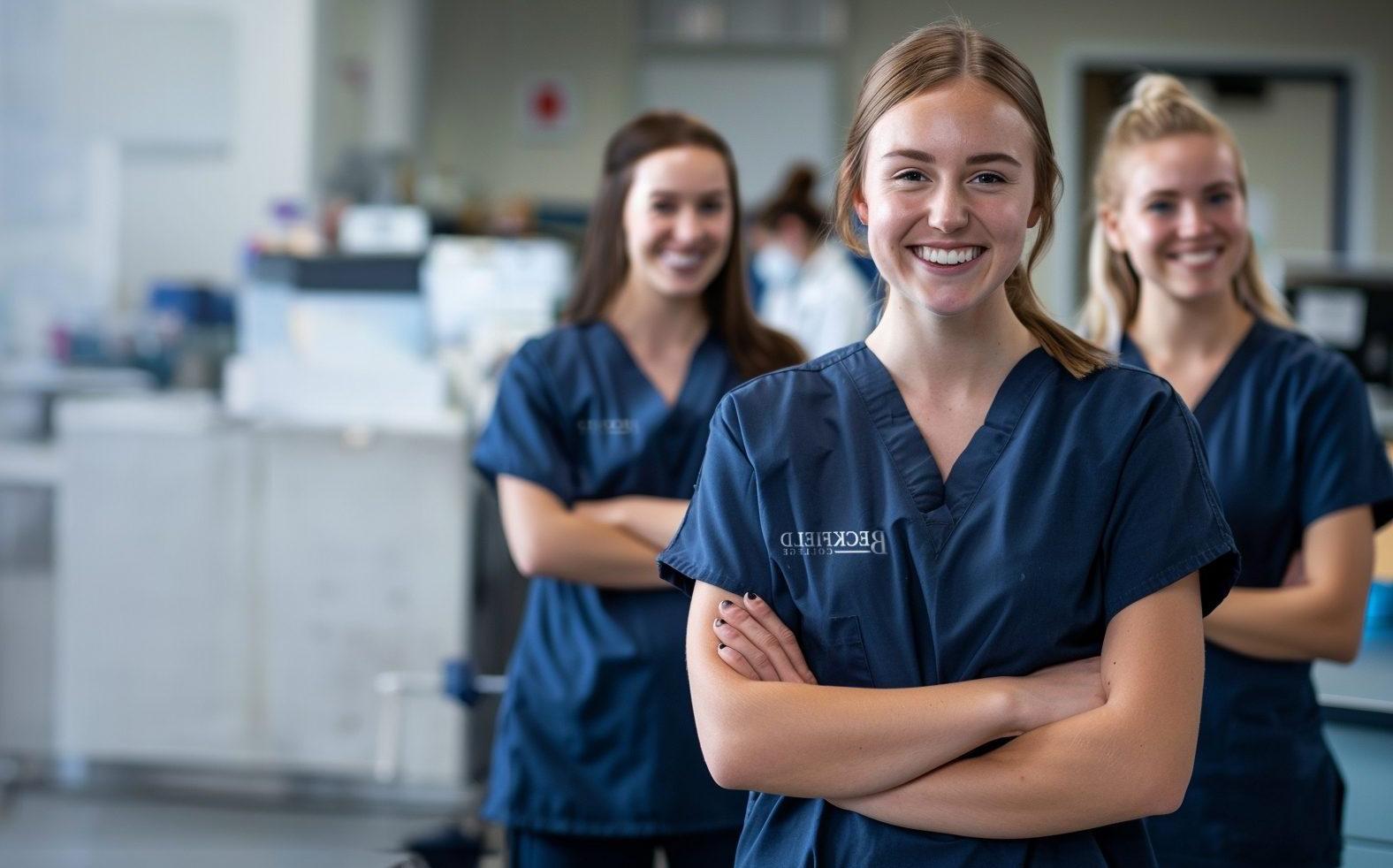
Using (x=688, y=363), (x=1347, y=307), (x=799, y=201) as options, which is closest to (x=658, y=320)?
(x=688, y=363)

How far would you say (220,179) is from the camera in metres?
4.89

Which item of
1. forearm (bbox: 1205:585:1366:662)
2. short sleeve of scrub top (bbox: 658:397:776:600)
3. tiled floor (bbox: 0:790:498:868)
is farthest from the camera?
tiled floor (bbox: 0:790:498:868)

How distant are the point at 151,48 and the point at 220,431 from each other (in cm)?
220

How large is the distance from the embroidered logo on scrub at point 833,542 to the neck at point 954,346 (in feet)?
0.44

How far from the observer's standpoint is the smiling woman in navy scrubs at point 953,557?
3.35ft

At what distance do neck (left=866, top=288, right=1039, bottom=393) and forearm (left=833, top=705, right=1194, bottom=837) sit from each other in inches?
10.9

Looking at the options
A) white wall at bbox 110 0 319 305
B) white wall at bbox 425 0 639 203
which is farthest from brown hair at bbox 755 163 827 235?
white wall at bbox 425 0 639 203

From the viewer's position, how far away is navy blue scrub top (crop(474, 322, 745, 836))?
1.67 m

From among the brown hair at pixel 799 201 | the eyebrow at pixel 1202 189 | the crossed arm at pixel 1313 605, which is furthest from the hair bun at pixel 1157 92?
the brown hair at pixel 799 201

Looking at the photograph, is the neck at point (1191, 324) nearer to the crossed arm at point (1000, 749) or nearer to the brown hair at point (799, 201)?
the crossed arm at point (1000, 749)

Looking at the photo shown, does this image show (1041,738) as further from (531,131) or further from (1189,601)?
(531,131)

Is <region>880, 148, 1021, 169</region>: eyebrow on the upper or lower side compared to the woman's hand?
upper

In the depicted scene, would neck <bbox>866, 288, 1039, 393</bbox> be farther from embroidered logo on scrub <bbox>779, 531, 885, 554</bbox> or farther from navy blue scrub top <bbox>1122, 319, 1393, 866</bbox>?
navy blue scrub top <bbox>1122, 319, 1393, 866</bbox>

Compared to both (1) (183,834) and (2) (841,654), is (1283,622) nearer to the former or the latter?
(2) (841,654)
